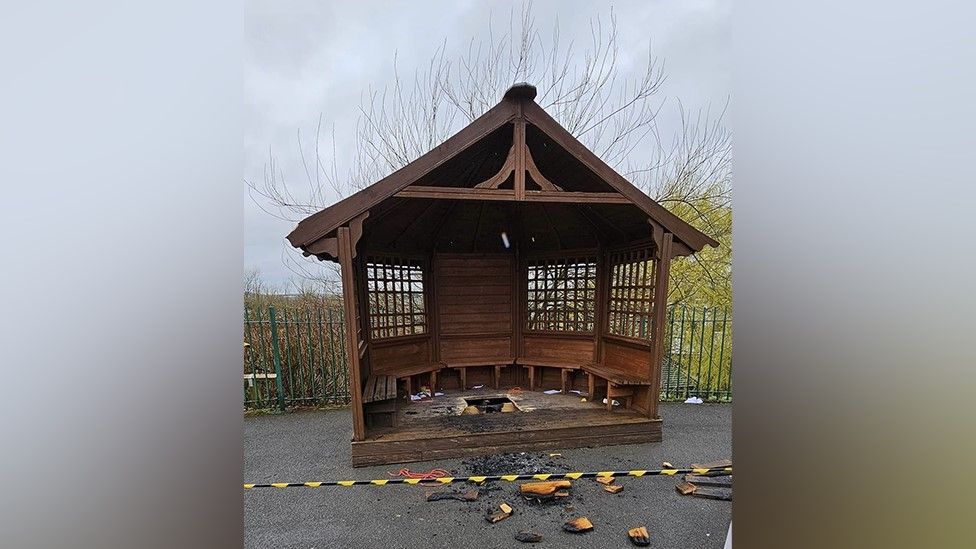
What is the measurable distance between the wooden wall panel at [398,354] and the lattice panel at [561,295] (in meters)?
1.67

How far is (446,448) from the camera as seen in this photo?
162 inches

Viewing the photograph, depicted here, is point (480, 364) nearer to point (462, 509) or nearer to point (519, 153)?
point (462, 509)

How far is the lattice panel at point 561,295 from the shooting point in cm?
616

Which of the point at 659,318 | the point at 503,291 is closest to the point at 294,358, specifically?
the point at 503,291

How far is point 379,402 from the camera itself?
4367 millimetres

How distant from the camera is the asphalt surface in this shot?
2.76 m

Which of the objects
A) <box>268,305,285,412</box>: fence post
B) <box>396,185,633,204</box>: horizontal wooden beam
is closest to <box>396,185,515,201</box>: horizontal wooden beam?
<box>396,185,633,204</box>: horizontal wooden beam

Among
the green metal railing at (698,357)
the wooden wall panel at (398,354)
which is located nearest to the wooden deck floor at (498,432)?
the wooden wall panel at (398,354)

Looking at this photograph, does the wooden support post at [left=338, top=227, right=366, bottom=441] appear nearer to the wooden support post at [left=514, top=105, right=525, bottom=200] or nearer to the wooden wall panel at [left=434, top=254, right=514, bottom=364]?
the wooden support post at [left=514, top=105, right=525, bottom=200]

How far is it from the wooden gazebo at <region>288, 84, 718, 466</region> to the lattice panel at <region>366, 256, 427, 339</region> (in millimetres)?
19

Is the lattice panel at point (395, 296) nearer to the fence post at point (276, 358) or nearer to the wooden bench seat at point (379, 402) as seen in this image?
the wooden bench seat at point (379, 402)

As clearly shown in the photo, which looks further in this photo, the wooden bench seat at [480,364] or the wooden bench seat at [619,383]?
the wooden bench seat at [480,364]
